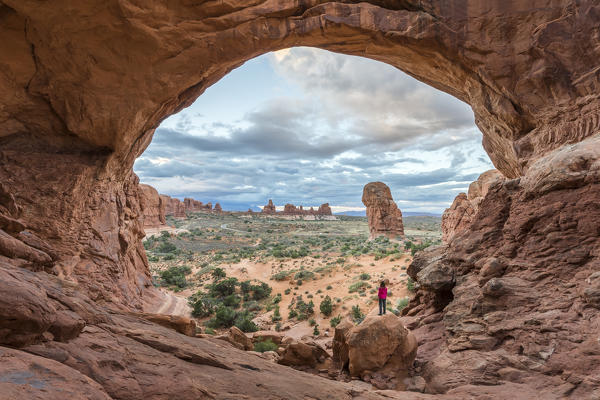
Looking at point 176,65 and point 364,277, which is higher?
point 176,65

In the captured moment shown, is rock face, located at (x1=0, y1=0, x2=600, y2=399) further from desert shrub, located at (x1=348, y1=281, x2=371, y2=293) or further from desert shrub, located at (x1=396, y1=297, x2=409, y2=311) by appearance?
desert shrub, located at (x1=348, y1=281, x2=371, y2=293)

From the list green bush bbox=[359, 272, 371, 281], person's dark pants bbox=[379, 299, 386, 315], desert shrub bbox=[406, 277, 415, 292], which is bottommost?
green bush bbox=[359, 272, 371, 281]

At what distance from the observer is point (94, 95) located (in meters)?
9.26

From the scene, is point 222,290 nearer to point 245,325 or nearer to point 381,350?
point 245,325

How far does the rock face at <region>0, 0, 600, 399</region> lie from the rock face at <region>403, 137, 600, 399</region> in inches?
1.1

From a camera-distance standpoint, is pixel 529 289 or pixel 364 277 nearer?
pixel 529 289

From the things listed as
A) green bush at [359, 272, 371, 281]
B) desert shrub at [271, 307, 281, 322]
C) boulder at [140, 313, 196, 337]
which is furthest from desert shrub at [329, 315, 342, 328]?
boulder at [140, 313, 196, 337]

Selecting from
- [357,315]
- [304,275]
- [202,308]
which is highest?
[304,275]

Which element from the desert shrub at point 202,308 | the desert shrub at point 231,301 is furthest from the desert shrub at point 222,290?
the desert shrub at point 202,308

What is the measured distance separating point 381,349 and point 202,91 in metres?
11.3

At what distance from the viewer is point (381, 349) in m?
5.83

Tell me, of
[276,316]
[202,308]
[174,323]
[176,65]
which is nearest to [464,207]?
[276,316]

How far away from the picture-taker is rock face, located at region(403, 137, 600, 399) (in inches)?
171

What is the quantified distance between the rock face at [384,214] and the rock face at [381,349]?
33.3m
